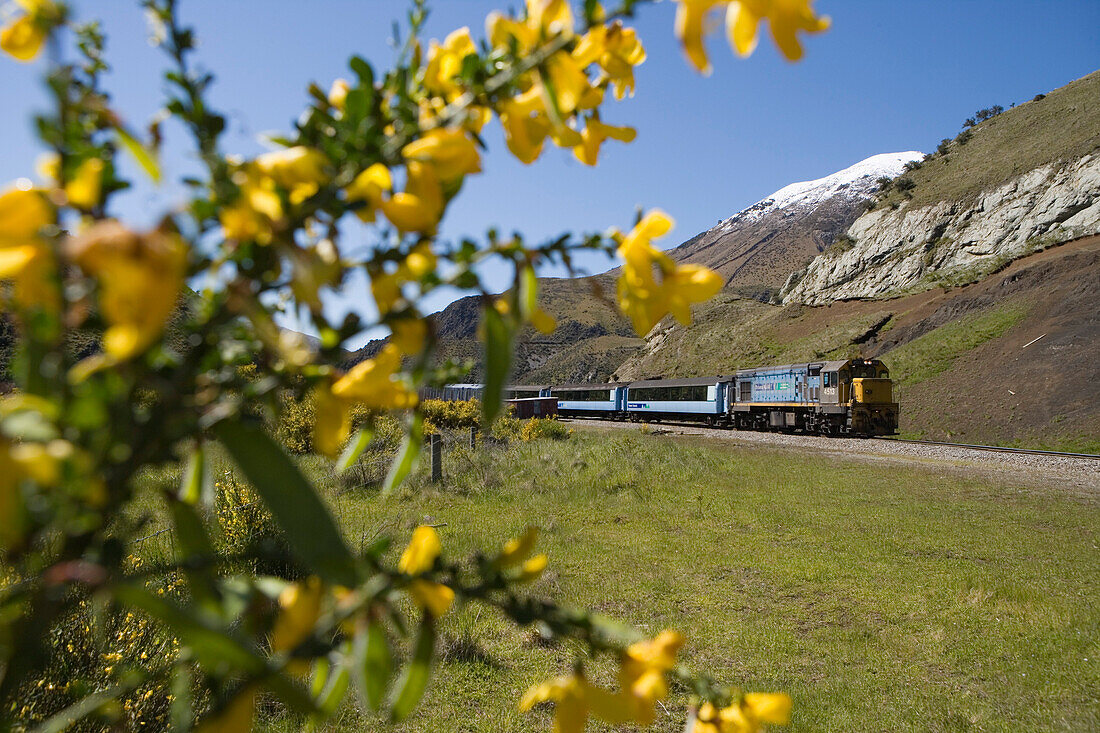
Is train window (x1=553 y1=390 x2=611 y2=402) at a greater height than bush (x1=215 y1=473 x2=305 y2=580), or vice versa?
bush (x1=215 y1=473 x2=305 y2=580)

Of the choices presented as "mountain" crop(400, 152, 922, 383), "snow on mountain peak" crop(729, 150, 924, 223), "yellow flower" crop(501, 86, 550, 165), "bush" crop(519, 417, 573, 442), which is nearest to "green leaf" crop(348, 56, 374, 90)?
"yellow flower" crop(501, 86, 550, 165)

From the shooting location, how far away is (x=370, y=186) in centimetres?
45

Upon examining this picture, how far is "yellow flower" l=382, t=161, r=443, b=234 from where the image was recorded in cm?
46

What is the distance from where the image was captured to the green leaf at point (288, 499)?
0.43 m

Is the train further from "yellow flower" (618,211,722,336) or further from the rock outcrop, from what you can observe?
"yellow flower" (618,211,722,336)

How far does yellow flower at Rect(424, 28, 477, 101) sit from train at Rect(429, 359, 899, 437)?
1831 cm

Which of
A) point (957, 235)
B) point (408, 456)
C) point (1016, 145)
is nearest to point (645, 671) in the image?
point (408, 456)

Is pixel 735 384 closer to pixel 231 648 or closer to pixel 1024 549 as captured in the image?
pixel 1024 549

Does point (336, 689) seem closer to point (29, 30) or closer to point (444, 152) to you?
point (444, 152)

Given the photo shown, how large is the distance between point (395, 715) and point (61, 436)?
0.30m

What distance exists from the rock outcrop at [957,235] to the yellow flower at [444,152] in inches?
1285

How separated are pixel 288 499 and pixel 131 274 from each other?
0.65ft

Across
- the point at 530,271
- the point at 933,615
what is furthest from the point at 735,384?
the point at 530,271

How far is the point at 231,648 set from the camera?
315 mm
